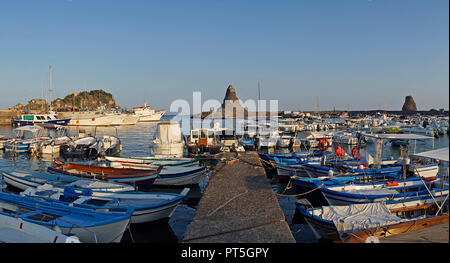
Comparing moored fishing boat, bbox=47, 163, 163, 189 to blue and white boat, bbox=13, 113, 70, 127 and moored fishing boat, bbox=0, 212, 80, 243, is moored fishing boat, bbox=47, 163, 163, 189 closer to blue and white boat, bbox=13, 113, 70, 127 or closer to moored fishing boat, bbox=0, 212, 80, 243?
moored fishing boat, bbox=0, 212, 80, 243

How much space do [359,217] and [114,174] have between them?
469 inches

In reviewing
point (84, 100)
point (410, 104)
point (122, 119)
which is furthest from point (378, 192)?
point (410, 104)

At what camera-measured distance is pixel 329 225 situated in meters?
8.87

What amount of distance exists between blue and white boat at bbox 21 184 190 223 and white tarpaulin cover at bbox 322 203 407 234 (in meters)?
5.39

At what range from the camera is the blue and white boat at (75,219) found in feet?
26.6

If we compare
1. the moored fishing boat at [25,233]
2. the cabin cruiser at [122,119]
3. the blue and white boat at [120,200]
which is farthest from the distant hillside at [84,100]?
the moored fishing boat at [25,233]

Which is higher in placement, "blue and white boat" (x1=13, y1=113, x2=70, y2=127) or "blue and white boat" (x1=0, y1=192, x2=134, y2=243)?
"blue and white boat" (x1=13, y1=113, x2=70, y2=127)

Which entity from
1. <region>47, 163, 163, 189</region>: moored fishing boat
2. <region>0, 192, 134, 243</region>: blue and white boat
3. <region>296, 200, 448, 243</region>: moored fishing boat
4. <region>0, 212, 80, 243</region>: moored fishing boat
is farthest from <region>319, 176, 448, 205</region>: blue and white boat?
<region>0, 212, 80, 243</region>: moored fishing boat

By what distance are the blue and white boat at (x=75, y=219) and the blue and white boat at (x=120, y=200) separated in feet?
2.39

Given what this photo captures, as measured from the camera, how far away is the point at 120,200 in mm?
11141

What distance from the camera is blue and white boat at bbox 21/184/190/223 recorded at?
10273mm

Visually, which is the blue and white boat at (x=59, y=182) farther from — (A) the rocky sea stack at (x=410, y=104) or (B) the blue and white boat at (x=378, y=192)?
(A) the rocky sea stack at (x=410, y=104)

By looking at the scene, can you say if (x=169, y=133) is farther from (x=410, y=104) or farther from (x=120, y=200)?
(x=410, y=104)
